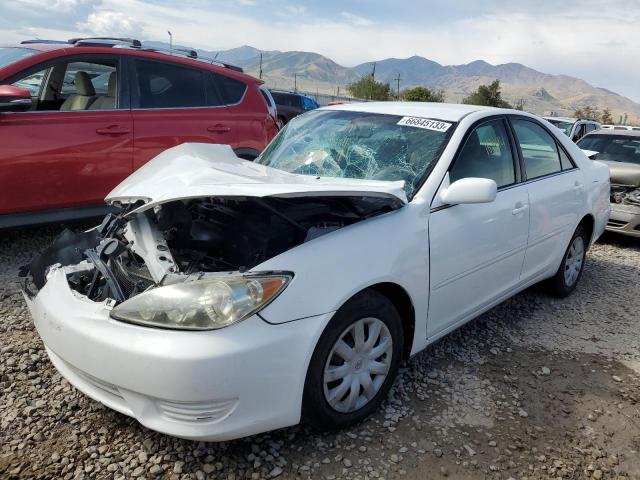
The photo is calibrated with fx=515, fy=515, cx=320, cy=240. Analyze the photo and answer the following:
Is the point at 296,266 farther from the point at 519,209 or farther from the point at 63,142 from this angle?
the point at 63,142

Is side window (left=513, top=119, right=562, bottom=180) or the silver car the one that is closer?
side window (left=513, top=119, right=562, bottom=180)

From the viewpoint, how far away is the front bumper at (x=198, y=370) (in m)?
1.93

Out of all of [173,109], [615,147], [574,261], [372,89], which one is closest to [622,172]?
[615,147]

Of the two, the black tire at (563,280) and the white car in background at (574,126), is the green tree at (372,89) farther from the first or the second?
the black tire at (563,280)

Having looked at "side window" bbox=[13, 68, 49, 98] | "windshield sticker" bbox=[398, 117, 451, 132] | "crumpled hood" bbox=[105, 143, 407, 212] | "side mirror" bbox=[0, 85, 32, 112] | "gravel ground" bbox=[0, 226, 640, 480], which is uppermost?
"side window" bbox=[13, 68, 49, 98]

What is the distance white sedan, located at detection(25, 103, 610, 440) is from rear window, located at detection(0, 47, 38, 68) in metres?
2.15

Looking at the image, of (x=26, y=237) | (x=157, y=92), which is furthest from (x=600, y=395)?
(x=26, y=237)

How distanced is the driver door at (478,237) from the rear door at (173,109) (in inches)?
116

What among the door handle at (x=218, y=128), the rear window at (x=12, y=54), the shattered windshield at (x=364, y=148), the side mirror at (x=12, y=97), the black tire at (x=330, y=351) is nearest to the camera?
the black tire at (x=330, y=351)

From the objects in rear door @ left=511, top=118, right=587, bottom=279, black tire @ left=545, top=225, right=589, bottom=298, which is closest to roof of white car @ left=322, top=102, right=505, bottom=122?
rear door @ left=511, top=118, right=587, bottom=279

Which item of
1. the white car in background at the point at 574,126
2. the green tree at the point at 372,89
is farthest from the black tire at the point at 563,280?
the green tree at the point at 372,89

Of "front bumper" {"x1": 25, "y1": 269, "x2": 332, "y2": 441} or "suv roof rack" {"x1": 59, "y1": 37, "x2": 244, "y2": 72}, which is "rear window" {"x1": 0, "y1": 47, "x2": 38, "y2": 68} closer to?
"suv roof rack" {"x1": 59, "y1": 37, "x2": 244, "y2": 72}

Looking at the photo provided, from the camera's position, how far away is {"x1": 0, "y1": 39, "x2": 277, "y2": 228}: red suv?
4.12m

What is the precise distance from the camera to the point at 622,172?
6.65 m
